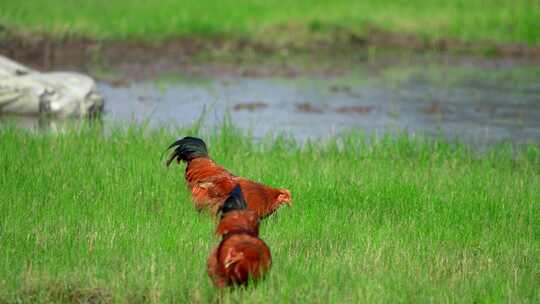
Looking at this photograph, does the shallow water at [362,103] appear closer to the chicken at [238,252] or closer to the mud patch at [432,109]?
the mud patch at [432,109]

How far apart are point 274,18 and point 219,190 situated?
13042 millimetres

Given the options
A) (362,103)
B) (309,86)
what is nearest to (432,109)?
(362,103)

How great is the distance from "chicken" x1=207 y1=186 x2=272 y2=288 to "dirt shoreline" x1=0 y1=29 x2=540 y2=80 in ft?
38.0

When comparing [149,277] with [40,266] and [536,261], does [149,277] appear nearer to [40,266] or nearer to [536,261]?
[40,266]

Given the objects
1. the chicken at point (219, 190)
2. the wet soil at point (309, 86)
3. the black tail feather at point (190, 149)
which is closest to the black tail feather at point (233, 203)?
the chicken at point (219, 190)

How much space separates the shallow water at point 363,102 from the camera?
1299cm

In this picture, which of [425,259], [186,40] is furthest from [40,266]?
[186,40]

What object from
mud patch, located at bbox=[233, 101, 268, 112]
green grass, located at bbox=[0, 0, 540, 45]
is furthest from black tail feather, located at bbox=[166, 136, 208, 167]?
green grass, located at bbox=[0, 0, 540, 45]

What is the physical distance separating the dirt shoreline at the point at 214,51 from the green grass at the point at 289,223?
24.4 ft

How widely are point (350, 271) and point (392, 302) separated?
0.53m

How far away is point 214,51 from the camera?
1822cm

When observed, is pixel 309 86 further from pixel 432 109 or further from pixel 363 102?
pixel 432 109

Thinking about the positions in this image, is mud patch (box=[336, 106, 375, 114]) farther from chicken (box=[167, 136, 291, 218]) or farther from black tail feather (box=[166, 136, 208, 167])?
chicken (box=[167, 136, 291, 218])

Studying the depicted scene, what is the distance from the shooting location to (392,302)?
5215 mm
